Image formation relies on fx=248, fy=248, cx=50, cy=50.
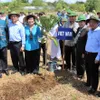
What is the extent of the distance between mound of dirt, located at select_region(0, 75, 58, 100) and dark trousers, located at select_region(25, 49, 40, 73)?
13.4 inches

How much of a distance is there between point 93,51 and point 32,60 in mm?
2063

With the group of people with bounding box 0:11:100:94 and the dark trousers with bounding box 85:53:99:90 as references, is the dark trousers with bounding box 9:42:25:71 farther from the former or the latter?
the dark trousers with bounding box 85:53:99:90

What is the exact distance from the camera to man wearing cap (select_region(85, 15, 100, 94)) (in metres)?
5.00

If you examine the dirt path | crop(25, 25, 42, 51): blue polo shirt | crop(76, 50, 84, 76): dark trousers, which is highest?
crop(25, 25, 42, 51): blue polo shirt

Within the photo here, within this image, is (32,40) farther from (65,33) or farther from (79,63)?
(79,63)

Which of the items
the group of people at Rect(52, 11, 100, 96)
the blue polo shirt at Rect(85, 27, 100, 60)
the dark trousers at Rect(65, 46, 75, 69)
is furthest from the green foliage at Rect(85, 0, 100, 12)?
the blue polo shirt at Rect(85, 27, 100, 60)

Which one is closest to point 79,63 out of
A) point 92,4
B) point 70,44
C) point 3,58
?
point 70,44

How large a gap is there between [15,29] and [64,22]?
1.65m

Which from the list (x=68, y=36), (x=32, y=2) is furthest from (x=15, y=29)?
(x=32, y=2)

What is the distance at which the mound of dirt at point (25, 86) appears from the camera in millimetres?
5406

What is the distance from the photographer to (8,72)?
6793 millimetres

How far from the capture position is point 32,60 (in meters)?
6.65

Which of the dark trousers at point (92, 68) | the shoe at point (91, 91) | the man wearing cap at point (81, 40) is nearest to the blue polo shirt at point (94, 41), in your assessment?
the dark trousers at point (92, 68)

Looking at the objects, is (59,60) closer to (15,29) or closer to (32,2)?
(15,29)
